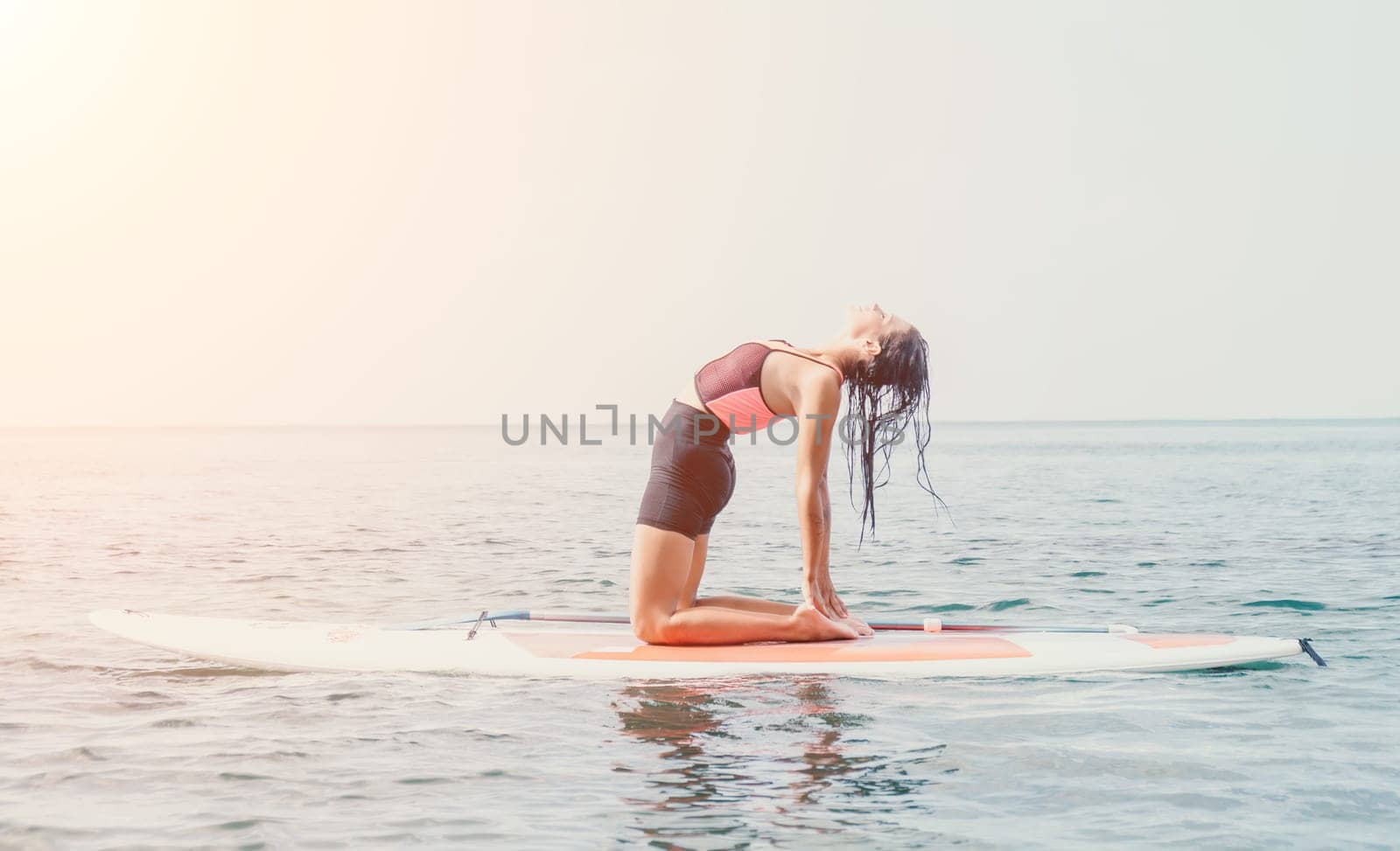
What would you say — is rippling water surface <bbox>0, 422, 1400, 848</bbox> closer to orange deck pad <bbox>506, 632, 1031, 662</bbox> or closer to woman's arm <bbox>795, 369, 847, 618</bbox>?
orange deck pad <bbox>506, 632, 1031, 662</bbox>

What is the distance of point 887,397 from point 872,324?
333mm

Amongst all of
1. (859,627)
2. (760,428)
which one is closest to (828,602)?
(859,627)

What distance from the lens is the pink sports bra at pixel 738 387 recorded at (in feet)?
17.0

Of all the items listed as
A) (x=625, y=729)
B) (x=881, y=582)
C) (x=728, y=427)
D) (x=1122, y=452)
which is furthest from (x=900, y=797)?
(x=1122, y=452)

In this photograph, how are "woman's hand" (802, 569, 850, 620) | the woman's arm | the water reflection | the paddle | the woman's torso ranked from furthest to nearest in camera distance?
1. the paddle
2. "woman's hand" (802, 569, 850, 620)
3. the woman's torso
4. the woman's arm
5. the water reflection

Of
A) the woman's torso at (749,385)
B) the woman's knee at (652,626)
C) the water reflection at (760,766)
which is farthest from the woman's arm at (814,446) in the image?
the woman's knee at (652,626)

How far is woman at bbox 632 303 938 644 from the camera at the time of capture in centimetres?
505

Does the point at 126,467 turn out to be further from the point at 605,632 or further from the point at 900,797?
the point at 900,797

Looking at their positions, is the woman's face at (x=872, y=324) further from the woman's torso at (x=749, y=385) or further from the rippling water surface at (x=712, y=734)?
the rippling water surface at (x=712, y=734)

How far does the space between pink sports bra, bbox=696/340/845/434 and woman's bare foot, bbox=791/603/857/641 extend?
95cm

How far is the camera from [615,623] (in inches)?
252

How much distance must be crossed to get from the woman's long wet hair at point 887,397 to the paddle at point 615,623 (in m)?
1.16

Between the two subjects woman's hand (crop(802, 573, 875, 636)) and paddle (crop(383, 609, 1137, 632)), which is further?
paddle (crop(383, 609, 1137, 632))

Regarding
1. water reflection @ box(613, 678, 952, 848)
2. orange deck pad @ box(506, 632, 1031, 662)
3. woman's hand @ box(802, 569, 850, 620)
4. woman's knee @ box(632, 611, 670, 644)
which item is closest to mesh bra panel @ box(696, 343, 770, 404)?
woman's hand @ box(802, 569, 850, 620)
